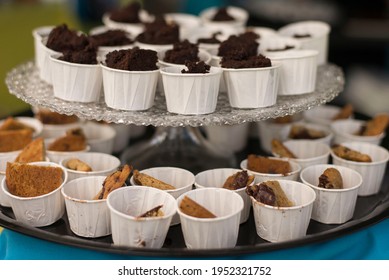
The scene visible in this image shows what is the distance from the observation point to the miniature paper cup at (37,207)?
176 cm

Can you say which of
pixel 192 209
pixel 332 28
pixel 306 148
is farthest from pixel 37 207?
pixel 332 28

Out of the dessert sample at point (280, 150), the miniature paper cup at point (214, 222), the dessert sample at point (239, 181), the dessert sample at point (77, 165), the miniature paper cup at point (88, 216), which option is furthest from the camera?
the dessert sample at point (280, 150)

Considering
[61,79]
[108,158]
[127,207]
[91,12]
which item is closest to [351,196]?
[127,207]

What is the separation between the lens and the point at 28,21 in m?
4.48

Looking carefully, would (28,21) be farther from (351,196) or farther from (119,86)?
(351,196)

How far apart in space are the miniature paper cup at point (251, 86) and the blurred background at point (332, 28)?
2.07 meters

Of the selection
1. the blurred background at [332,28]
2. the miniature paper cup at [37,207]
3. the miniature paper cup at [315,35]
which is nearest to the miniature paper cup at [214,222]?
the miniature paper cup at [37,207]

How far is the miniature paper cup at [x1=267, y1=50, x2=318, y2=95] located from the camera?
199 centimetres

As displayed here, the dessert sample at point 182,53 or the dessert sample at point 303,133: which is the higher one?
the dessert sample at point 182,53

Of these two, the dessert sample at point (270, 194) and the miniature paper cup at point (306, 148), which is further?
the miniature paper cup at point (306, 148)

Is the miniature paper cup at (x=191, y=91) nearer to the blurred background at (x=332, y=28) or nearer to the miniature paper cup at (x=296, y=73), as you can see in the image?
the miniature paper cup at (x=296, y=73)

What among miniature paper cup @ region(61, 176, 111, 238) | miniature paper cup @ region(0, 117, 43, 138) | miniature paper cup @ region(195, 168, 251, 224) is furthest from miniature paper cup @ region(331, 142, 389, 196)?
miniature paper cup @ region(0, 117, 43, 138)

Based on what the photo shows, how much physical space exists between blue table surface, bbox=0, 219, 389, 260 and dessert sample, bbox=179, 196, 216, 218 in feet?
0.41

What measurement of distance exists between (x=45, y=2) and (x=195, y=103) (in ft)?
10.2
